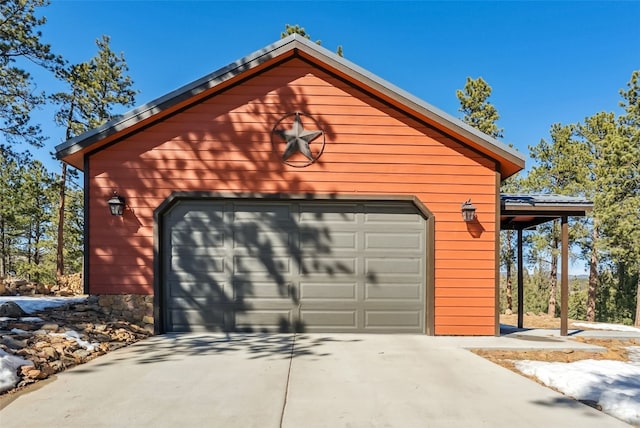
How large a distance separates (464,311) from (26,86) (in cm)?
1556

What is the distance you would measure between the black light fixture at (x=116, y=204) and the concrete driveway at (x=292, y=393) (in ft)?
7.40

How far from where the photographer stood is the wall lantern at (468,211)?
5.58 m

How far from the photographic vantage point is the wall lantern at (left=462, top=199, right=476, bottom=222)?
220 inches

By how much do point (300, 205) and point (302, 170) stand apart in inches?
24.1

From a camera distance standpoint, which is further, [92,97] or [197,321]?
[92,97]

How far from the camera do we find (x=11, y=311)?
198 inches

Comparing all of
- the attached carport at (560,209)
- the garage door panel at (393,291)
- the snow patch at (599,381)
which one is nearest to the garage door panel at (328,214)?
the garage door panel at (393,291)

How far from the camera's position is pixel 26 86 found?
11.7 metres

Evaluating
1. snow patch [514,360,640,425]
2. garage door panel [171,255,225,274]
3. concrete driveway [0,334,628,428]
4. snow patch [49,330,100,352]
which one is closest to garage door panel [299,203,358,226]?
garage door panel [171,255,225,274]

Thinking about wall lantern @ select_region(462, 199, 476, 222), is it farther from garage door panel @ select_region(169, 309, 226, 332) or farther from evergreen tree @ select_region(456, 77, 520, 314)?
evergreen tree @ select_region(456, 77, 520, 314)

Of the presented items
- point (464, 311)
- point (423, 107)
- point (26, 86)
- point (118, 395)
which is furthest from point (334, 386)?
point (26, 86)

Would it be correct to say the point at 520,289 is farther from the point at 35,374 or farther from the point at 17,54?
the point at 17,54

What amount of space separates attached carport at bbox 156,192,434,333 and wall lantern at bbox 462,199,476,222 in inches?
23.2

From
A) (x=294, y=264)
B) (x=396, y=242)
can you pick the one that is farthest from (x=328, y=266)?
(x=396, y=242)
